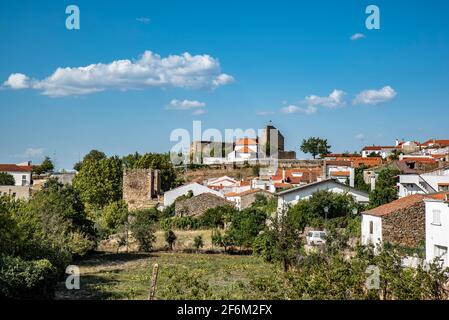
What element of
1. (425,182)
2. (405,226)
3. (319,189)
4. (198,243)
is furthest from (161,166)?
(405,226)

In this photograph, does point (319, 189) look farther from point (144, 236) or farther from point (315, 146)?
point (315, 146)

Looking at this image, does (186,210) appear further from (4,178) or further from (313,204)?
(4,178)

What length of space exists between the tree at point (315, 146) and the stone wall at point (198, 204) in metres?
33.6

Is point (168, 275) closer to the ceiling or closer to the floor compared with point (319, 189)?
closer to the floor

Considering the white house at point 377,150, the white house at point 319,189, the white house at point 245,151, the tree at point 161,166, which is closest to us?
the white house at point 319,189

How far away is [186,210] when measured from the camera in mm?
49531

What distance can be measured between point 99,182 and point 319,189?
25679 millimetres

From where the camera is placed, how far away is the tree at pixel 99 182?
2211 inches

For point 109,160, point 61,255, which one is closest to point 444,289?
point 61,255

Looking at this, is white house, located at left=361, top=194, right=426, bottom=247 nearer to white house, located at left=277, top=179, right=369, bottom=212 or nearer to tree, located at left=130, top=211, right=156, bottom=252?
→ white house, located at left=277, top=179, right=369, bottom=212

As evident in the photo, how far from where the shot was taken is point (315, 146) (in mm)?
80812

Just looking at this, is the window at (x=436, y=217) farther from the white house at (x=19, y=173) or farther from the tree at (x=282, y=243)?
the white house at (x=19, y=173)

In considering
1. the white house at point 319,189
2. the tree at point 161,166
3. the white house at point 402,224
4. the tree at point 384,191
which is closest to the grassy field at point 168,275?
the white house at point 402,224

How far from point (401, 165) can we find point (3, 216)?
37.2 meters
